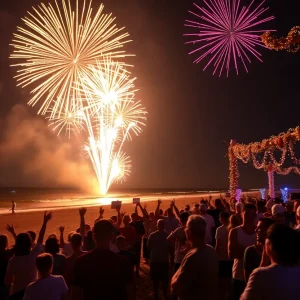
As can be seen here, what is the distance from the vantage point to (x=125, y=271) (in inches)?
129

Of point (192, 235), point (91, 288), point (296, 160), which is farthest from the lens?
point (296, 160)

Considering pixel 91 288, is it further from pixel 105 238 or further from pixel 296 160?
pixel 296 160

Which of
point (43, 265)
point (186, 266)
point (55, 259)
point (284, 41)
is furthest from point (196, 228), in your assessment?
point (284, 41)

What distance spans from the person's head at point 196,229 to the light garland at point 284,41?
9921 mm

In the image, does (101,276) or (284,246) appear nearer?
(284,246)

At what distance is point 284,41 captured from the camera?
11.8m

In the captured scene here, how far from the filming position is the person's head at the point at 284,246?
8.27 feet

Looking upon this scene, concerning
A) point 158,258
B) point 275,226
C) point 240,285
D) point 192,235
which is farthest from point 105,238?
point 158,258

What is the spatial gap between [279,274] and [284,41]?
11.0 metres

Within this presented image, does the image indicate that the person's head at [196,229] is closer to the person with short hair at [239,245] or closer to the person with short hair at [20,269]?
the person with short hair at [239,245]

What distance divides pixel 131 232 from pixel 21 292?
142 inches

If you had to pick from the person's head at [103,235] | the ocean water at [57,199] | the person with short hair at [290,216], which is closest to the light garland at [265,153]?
the person with short hair at [290,216]

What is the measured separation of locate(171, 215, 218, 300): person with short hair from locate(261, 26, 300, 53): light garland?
10.0m

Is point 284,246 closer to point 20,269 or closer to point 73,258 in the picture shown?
point 73,258
